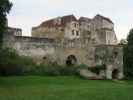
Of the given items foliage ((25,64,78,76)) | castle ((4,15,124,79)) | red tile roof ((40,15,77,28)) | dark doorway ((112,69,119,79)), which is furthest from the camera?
red tile roof ((40,15,77,28))

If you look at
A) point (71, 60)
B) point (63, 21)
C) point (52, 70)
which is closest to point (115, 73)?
point (71, 60)

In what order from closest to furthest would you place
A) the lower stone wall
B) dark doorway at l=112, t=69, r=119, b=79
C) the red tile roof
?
the lower stone wall
dark doorway at l=112, t=69, r=119, b=79
the red tile roof

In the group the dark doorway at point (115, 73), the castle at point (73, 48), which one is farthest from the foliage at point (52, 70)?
the dark doorway at point (115, 73)

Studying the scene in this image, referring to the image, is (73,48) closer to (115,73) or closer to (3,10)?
(115,73)

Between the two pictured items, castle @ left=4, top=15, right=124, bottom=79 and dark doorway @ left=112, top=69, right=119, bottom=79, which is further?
dark doorway @ left=112, top=69, right=119, bottom=79

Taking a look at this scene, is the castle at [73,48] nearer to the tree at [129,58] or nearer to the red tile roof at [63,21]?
the red tile roof at [63,21]

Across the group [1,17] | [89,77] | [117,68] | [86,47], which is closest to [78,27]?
[86,47]

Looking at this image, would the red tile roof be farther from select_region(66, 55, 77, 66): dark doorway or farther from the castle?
select_region(66, 55, 77, 66): dark doorway

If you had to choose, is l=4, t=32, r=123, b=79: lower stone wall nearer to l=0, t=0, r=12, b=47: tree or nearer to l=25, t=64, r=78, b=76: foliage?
l=25, t=64, r=78, b=76: foliage

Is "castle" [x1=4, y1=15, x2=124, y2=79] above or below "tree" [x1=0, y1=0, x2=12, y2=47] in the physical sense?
below

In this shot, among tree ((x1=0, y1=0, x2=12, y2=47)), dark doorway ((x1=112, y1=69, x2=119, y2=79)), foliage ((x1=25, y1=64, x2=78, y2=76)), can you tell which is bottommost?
dark doorway ((x1=112, y1=69, x2=119, y2=79))

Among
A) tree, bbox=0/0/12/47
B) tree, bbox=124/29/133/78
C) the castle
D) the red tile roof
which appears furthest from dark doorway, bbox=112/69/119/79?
tree, bbox=0/0/12/47

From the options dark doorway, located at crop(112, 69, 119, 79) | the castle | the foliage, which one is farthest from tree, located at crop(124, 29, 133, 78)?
the foliage

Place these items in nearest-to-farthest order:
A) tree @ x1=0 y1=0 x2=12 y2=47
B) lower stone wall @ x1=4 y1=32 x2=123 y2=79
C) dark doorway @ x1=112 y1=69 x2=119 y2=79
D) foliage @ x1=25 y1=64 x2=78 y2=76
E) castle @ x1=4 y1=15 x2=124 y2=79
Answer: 1. tree @ x1=0 y1=0 x2=12 y2=47
2. foliage @ x1=25 y1=64 x2=78 y2=76
3. castle @ x1=4 y1=15 x2=124 y2=79
4. lower stone wall @ x1=4 y1=32 x2=123 y2=79
5. dark doorway @ x1=112 y1=69 x2=119 y2=79
